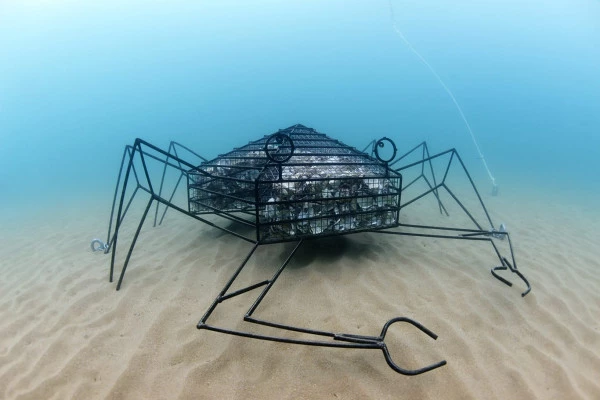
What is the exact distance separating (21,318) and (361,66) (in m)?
94.2

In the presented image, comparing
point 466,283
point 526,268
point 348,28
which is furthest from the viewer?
point 348,28

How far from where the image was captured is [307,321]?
2422 mm

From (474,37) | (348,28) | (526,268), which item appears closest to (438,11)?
(474,37)

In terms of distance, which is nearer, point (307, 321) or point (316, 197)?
point (307, 321)

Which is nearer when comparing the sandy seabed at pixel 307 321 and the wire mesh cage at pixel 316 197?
the sandy seabed at pixel 307 321

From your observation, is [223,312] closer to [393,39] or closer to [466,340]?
[466,340]

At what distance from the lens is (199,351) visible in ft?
6.94

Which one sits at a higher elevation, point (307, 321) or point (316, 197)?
point (316, 197)

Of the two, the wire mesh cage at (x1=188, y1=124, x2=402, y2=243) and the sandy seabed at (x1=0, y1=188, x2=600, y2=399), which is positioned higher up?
the wire mesh cage at (x1=188, y1=124, x2=402, y2=243)

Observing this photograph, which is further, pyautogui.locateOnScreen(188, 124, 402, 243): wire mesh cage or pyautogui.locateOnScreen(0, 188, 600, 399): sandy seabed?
pyautogui.locateOnScreen(188, 124, 402, 243): wire mesh cage

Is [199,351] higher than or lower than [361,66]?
lower

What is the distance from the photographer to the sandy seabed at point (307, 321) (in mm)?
1864

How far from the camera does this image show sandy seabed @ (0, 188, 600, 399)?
1.86m

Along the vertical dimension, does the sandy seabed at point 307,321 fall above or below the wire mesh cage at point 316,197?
below
